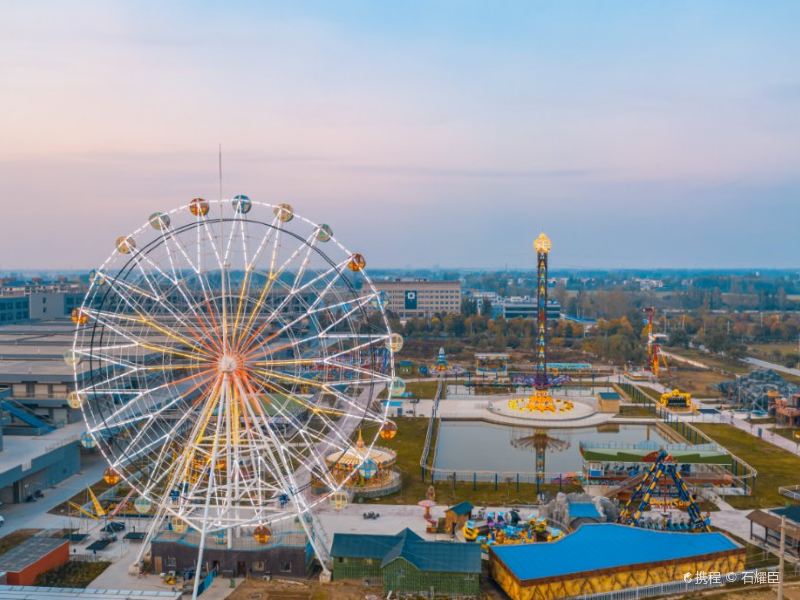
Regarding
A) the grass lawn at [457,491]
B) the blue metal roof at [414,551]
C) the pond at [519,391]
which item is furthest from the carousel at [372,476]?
the pond at [519,391]

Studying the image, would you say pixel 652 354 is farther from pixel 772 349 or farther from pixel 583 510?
pixel 583 510

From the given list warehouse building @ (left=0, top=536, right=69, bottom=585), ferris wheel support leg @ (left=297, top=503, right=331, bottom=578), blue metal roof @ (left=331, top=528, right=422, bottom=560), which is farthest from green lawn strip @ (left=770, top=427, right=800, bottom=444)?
warehouse building @ (left=0, top=536, right=69, bottom=585)

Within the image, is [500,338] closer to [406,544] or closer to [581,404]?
[581,404]

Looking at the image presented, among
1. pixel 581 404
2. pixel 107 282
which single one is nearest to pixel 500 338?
pixel 581 404

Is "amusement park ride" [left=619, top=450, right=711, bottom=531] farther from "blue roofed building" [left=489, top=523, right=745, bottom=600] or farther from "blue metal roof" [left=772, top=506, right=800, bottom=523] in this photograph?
"blue metal roof" [left=772, top=506, right=800, bottom=523]

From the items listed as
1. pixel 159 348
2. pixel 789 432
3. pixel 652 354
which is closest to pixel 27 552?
pixel 159 348

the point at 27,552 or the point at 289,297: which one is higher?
the point at 289,297
